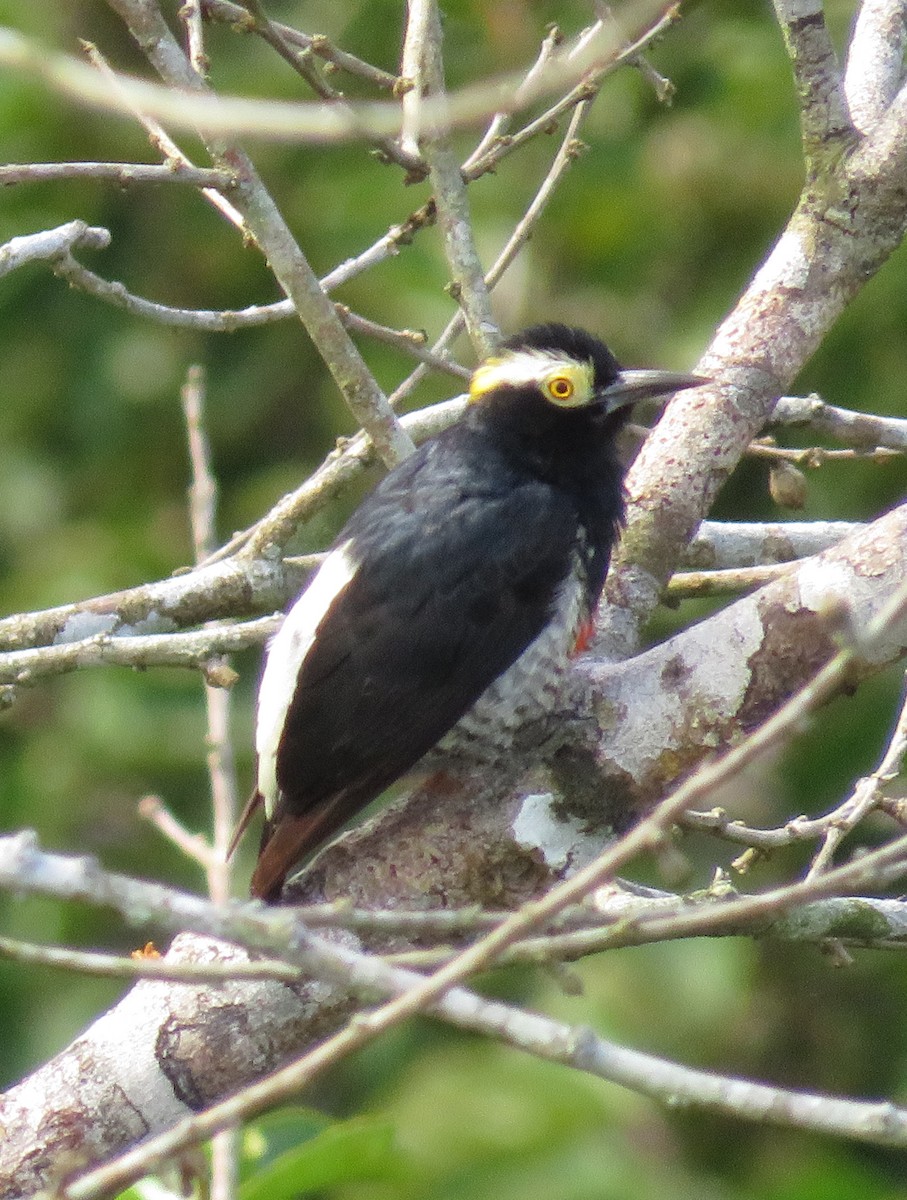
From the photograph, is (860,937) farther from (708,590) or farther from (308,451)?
(308,451)

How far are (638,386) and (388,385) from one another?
6.75 ft

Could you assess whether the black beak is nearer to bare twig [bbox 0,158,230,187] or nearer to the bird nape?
the bird nape

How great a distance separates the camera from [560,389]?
4.33m

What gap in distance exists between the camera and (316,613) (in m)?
3.92

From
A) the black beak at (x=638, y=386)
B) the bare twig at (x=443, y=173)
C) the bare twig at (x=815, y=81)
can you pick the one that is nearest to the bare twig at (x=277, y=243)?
the bare twig at (x=443, y=173)

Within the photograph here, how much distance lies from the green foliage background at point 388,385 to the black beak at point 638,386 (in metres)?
1.07

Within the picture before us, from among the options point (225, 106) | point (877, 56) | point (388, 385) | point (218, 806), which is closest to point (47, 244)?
point (218, 806)

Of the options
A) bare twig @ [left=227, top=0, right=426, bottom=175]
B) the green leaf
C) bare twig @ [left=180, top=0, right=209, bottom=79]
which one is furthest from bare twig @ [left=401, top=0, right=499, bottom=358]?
the green leaf

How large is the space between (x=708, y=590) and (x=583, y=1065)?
2.24 meters

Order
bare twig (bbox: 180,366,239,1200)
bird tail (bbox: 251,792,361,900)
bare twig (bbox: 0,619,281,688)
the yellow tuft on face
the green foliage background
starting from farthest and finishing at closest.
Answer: the green foliage background
the yellow tuft on face
bird tail (bbox: 251,792,361,900)
bare twig (bbox: 0,619,281,688)
bare twig (bbox: 180,366,239,1200)

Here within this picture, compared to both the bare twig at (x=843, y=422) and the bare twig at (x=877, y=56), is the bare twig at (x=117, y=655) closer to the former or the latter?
the bare twig at (x=843, y=422)

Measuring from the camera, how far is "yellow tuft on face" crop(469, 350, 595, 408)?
4316 millimetres

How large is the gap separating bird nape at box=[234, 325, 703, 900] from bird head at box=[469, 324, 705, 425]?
0.08m


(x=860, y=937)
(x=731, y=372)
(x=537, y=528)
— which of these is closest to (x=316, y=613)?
(x=537, y=528)
